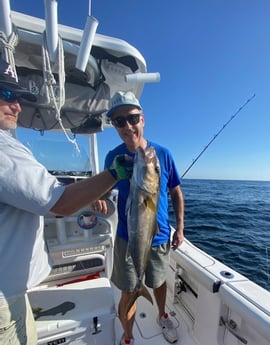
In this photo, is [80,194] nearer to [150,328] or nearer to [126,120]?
[126,120]

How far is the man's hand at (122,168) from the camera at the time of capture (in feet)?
3.44

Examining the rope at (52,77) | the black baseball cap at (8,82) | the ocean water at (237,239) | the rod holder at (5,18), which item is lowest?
the ocean water at (237,239)

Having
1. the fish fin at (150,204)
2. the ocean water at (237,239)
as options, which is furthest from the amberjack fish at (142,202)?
the ocean water at (237,239)

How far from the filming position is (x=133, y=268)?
5.72 ft

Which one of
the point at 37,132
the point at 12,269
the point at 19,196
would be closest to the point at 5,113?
the point at 19,196

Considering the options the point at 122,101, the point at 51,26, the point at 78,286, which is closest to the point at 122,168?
the point at 122,101

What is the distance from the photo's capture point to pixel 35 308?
1642mm

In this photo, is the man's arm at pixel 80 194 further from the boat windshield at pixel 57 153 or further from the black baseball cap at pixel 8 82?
the boat windshield at pixel 57 153

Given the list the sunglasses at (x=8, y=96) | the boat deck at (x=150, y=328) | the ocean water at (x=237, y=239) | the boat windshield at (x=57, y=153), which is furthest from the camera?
the ocean water at (x=237, y=239)

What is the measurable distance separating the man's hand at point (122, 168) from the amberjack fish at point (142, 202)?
43 millimetres

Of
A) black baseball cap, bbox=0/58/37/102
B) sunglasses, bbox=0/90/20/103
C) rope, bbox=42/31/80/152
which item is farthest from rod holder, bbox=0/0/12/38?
sunglasses, bbox=0/90/20/103

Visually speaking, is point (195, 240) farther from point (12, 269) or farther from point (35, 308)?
point (12, 269)

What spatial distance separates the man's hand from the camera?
105cm

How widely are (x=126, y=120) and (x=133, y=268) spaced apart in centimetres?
129
